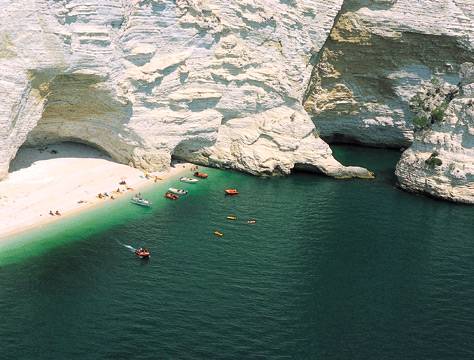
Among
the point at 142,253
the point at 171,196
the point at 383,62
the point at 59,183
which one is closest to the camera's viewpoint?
the point at 142,253

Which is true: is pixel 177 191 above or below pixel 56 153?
above

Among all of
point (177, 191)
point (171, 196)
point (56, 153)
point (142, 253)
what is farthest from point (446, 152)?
point (56, 153)

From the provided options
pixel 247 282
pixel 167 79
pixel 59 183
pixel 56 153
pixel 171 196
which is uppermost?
pixel 167 79

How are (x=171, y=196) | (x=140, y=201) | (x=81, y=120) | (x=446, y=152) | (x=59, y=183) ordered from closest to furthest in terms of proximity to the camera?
(x=140, y=201), (x=59, y=183), (x=171, y=196), (x=81, y=120), (x=446, y=152)

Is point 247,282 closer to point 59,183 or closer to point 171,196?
point 171,196

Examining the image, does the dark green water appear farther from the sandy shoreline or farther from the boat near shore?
the sandy shoreline

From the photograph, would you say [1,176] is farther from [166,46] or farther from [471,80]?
[471,80]
